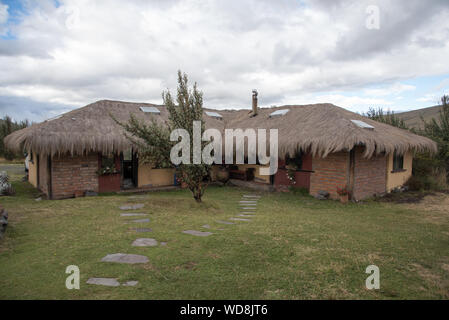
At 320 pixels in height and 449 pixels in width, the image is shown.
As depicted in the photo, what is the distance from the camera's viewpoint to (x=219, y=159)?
13.4 meters

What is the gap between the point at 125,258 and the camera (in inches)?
158

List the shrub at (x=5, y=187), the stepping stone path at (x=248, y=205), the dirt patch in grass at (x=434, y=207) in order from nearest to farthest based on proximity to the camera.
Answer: the dirt patch in grass at (x=434, y=207) < the stepping stone path at (x=248, y=205) < the shrub at (x=5, y=187)

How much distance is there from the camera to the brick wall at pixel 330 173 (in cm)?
948

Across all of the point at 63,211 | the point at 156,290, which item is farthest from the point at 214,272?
the point at 63,211

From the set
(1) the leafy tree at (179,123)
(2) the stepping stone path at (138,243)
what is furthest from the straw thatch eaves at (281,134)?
(2) the stepping stone path at (138,243)

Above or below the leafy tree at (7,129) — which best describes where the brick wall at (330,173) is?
below

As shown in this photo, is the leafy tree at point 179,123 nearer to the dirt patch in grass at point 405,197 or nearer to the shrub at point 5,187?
the shrub at point 5,187

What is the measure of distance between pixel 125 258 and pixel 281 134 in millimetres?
8699

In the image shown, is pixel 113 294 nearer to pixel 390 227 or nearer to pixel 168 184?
pixel 390 227

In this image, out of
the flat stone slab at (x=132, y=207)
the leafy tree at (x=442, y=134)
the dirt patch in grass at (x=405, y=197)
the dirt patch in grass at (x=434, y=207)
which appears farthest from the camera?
the leafy tree at (x=442, y=134)

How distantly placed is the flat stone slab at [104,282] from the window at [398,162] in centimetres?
1142

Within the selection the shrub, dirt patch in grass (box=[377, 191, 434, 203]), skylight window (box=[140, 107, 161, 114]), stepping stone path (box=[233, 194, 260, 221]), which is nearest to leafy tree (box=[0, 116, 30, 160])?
the shrub

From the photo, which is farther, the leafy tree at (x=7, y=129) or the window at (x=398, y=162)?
the leafy tree at (x=7, y=129)

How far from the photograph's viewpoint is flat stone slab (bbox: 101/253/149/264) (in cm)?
391
